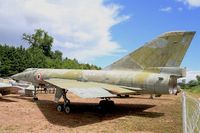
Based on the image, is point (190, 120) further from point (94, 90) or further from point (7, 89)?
point (7, 89)

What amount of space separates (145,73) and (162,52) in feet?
4.97

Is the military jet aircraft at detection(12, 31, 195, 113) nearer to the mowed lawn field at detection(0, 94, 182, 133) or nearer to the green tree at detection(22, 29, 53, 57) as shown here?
the mowed lawn field at detection(0, 94, 182, 133)

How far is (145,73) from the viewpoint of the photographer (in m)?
16.8

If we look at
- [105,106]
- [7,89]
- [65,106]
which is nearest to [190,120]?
[65,106]

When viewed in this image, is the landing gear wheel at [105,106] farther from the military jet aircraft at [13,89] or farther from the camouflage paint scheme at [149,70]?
the military jet aircraft at [13,89]

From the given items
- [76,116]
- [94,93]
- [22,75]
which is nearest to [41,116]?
[76,116]

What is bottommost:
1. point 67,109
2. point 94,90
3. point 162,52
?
point 67,109

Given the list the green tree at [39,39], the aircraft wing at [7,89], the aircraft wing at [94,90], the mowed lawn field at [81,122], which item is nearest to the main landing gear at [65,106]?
the mowed lawn field at [81,122]

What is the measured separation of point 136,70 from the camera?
17.5 meters

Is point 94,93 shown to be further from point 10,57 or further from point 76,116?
point 10,57

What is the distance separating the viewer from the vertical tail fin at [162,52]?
16.4 meters

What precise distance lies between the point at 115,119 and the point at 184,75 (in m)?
4.28

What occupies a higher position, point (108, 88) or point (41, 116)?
point (108, 88)

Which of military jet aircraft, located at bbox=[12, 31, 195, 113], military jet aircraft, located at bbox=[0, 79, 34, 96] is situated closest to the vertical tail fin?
military jet aircraft, located at bbox=[12, 31, 195, 113]
